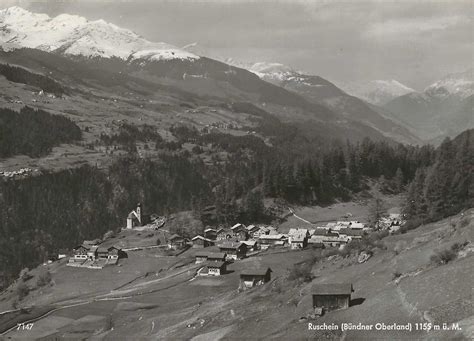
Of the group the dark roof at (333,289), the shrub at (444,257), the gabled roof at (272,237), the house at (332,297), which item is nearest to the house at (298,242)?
the gabled roof at (272,237)

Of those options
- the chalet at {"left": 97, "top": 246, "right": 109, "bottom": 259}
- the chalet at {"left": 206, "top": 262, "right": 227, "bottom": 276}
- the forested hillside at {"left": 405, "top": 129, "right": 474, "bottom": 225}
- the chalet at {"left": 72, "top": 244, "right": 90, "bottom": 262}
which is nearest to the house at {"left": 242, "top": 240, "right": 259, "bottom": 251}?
the chalet at {"left": 206, "top": 262, "right": 227, "bottom": 276}

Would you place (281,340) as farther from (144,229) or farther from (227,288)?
(144,229)

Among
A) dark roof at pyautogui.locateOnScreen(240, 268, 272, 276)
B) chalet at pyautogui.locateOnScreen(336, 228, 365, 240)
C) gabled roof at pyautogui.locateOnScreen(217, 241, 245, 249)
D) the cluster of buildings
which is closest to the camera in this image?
dark roof at pyautogui.locateOnScreen(240, 268, 272, 276)

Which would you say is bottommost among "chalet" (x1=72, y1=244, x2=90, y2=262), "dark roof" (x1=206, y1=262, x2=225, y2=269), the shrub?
"chalet" (x1=72, y1=244, x2=90, y2=262)

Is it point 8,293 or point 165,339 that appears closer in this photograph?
point 165,339

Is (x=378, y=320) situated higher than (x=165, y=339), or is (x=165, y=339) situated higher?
(x=378, y=320)

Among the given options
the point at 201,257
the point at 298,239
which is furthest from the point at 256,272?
the point at 298,239

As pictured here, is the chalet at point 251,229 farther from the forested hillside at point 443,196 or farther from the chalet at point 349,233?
the forested hillside at point 443,196

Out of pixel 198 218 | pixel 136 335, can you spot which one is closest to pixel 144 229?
pixel 198 218

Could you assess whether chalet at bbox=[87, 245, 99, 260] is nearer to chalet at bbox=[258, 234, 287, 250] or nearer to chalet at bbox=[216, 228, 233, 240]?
chalet at bbox=[216, 228, 233, 240]
